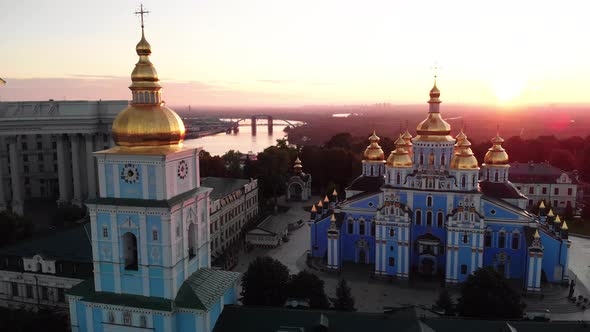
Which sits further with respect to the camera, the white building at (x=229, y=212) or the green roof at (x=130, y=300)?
the white building at (x=229, y=212)

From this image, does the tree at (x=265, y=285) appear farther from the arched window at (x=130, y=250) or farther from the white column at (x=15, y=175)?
the white column at (x=15, y=175)

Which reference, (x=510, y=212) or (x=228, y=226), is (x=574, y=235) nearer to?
(x=510, y=212)

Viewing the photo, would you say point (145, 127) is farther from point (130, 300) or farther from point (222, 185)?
point (222, 185)

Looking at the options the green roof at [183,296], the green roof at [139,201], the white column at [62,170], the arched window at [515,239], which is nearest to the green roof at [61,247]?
the green roof at [183,296]

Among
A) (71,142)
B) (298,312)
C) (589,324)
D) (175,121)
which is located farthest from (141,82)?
(71,142)

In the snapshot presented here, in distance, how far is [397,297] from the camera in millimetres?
30781

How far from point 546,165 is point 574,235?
45.3ft

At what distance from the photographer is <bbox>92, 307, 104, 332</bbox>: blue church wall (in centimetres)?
1617

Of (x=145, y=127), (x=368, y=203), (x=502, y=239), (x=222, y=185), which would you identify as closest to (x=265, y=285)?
(x=145, y=127)

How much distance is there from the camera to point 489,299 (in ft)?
69.7

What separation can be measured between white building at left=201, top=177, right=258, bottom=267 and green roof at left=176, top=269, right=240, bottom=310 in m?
18.6

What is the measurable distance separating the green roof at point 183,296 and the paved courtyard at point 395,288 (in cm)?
1463

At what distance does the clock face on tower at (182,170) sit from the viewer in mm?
15742

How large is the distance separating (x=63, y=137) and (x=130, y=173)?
128 ft
